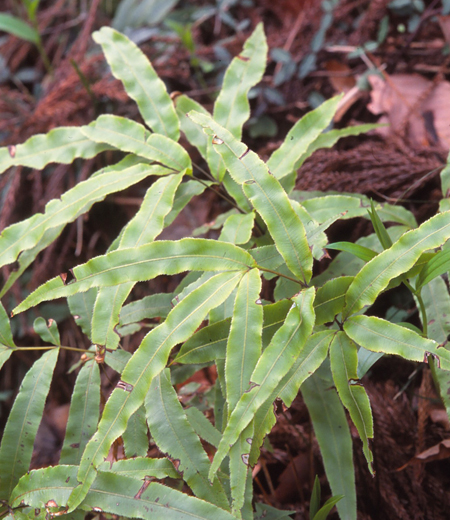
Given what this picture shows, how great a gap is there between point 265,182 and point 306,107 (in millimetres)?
1017

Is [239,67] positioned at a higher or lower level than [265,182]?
higher

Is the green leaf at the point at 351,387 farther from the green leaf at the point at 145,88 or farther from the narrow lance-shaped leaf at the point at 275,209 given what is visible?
the green leaf at the point at 145,88

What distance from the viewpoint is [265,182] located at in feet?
2.78

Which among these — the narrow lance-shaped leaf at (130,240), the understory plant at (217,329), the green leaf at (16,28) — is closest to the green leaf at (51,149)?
the understory plant at (217,329)

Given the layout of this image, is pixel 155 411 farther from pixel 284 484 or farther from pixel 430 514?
pixel 430 514

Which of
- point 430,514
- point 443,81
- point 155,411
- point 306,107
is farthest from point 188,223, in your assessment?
point 430,514

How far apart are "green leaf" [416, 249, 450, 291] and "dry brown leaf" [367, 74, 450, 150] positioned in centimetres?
70

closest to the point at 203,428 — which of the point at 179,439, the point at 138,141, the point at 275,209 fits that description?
the point at 179,439

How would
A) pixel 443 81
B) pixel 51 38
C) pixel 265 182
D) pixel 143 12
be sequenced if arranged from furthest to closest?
pixel 51 38 → pixel 143 12 → pixel 443 81 → pixel 265 182

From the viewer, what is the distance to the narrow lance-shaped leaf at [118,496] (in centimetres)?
80

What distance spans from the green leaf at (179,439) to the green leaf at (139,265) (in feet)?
0.81

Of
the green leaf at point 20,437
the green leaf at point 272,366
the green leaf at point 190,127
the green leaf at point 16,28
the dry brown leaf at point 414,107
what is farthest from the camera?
the green leaf at point 16,28

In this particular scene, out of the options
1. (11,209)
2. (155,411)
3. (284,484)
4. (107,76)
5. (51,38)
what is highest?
(51,38)

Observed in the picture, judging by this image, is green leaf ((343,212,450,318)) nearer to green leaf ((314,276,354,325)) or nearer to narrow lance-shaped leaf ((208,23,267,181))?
green leaf ((314,276,354,325))
